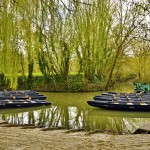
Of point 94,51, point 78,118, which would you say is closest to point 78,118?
point 78,118

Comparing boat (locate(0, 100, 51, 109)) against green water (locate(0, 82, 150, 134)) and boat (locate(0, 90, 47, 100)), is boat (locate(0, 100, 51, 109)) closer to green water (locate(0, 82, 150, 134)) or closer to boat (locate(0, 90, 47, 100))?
green water (locate(0, 82, 150, 134))

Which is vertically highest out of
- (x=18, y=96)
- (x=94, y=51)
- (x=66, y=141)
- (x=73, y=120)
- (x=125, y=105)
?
(x=94, y=51)

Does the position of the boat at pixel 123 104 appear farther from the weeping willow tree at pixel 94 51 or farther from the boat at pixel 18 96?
Answer: the boat at pixel 18 96

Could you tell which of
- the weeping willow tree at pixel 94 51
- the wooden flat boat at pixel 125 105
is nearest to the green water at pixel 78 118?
the wooden flat boat at pixel 125 105

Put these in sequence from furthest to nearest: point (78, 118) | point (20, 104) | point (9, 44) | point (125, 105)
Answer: point (20, 104), point (125, 105), point (78, 118), point (9, 44)

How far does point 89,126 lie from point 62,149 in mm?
5233

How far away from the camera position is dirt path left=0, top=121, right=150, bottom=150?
4.71 m

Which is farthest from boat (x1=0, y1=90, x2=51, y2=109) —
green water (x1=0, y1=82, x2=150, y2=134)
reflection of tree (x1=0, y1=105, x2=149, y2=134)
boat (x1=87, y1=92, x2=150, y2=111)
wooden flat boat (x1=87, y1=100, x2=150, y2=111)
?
wooden flat boat (x1=87, y1=100, x2=150, y2=111)

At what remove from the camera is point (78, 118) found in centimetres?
1138

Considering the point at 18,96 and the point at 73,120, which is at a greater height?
the point at 18,96

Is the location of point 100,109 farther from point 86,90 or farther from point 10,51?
point 86,90

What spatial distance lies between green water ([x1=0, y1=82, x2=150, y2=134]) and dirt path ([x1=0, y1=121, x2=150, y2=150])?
3491mm

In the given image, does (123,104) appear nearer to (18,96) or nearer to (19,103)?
(19,103)

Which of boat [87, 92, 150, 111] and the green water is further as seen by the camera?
boat [87, 92, 150, 111]
